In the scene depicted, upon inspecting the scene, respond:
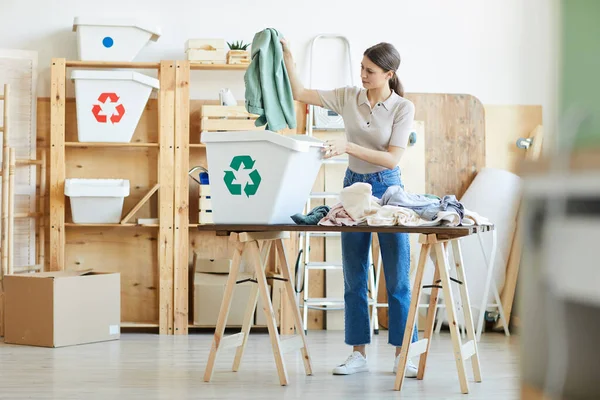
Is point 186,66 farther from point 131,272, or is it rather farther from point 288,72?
point 288,72

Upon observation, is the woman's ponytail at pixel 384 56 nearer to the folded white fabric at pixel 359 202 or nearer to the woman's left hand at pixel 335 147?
the woman's left hand at pixel 335 147

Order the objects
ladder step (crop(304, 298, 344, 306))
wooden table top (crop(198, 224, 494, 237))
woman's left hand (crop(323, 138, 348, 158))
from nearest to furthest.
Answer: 1. wooden table top (crop(198, 224, 494, 237))
2. woman's left hand (crop(323, 138, 348, 158))
3. ladder step (crop(304, 298, 344, 306))

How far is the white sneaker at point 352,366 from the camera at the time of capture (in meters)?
3.50

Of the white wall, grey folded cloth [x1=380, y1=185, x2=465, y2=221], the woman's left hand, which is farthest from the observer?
the white wall

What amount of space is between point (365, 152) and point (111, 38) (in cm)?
231

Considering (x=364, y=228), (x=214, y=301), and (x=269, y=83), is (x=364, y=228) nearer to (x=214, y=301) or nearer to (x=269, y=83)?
(x=269, y=83)

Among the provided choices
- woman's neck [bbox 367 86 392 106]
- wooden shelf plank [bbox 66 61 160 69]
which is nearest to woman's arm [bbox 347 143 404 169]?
woman's neck [bbox 367 86 392 106]

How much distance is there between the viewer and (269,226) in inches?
122

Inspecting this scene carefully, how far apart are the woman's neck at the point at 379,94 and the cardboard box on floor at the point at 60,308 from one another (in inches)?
75.5

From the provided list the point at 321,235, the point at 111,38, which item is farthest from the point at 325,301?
the point at 111,38

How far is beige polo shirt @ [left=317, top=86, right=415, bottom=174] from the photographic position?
336cm

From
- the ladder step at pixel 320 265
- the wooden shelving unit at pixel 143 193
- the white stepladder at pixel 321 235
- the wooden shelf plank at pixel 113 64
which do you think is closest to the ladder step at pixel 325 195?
the white stepladder at pixel 321 235

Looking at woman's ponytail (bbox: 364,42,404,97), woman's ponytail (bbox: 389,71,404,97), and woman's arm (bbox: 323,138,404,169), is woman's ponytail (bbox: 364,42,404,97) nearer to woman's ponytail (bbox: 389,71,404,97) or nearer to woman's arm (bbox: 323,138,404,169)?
woman's ponytail (bbox: 389,71,404,97)

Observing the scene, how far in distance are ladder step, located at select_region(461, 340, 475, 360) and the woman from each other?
23cm
